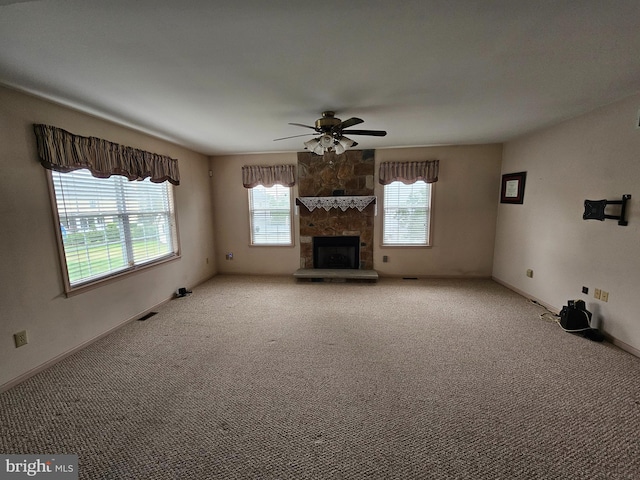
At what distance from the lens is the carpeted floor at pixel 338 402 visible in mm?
1390

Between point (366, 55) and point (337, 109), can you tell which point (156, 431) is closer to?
point (366, 55)

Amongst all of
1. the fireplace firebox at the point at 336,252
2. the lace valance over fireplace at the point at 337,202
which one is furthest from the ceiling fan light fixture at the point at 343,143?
the fireplace firebox at the point at 336,252

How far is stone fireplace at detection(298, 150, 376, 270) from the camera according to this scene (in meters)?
4.51

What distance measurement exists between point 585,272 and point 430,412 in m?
2.50

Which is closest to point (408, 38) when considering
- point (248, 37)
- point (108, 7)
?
point (248, 37)

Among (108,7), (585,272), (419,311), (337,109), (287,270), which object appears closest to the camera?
(108,7)

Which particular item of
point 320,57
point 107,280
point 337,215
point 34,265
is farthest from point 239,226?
point 320,57

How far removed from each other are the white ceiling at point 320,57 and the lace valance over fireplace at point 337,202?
1.90m

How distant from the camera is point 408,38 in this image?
4.63ft

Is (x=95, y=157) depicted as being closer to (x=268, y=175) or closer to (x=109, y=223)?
(x=109, y=223)

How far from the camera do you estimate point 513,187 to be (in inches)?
152

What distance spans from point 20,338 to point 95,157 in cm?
171

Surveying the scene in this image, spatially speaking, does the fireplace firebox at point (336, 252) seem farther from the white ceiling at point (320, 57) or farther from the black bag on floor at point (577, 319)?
the black bag on floor at point (577, 319)

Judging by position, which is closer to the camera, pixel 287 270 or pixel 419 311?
pixel 419 311
